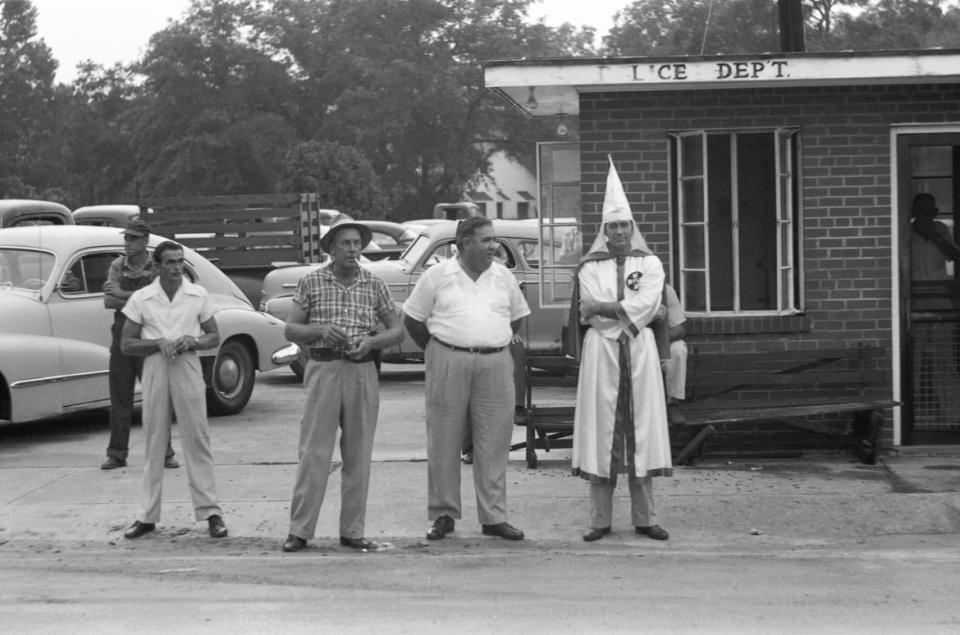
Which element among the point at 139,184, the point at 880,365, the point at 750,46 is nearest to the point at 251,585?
the point at 880,365

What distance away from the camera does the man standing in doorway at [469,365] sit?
803 centimetres

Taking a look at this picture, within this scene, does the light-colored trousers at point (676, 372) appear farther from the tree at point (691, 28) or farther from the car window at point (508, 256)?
the tree at point (691, 28)

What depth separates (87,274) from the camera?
12312 mm

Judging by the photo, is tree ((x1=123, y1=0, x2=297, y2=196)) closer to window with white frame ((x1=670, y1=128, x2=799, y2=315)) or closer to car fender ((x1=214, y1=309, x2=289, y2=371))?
car fender ((x1=214, y1=309, x2=289, y2=371))

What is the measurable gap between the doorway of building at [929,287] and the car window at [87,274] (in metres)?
6.51

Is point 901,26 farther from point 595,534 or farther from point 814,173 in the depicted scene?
point 595,534

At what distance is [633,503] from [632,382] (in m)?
0.71

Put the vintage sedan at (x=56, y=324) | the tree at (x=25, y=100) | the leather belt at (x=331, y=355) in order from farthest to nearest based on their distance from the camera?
the tree at (x=25, y=100) < the vintage sedan at (x=56, y=324) < the leather belt at (x=331, y=355)

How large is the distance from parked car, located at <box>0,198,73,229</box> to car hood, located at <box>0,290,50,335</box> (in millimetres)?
10469

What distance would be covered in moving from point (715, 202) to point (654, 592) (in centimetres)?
466

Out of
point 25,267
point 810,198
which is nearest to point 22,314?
point 25,267

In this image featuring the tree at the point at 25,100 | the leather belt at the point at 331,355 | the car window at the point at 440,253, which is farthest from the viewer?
the tree at the point at 25,100

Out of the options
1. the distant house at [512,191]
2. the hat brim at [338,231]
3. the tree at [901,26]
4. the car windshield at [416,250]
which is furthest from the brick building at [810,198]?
the distant house at [512,191]

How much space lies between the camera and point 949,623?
20.4ft
